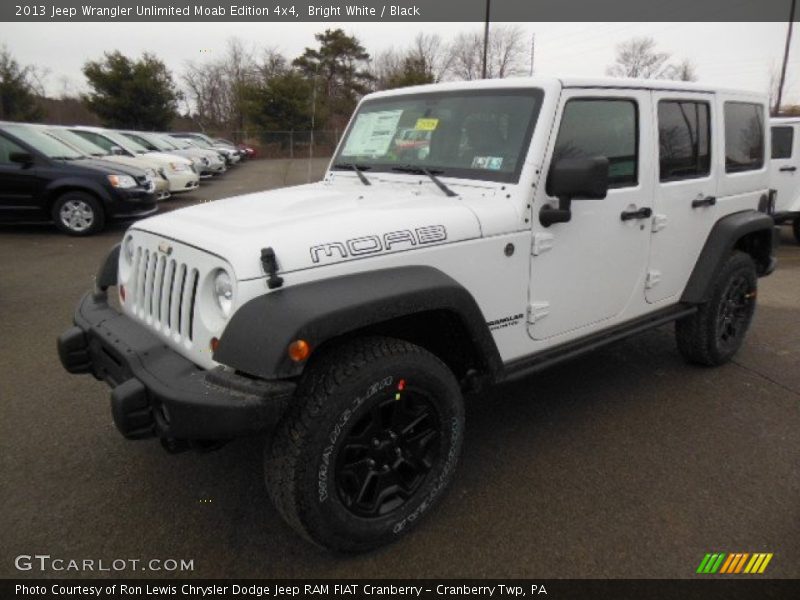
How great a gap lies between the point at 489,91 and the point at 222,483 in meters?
2.47

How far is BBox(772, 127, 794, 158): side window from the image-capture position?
28.6 feet

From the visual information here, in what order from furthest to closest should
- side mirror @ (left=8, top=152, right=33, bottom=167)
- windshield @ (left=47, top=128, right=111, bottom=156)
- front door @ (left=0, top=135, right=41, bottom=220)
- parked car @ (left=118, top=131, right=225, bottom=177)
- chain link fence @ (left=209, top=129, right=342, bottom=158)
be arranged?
chain link fence @ (left=209, top=129, right=342, bottom=158)
parked car @ (left=118, top=131, right=225, bottom=177)
windshield @ (left=47, top=128, right=111, bottom=156)
front door @ (left=0, top=135, right=41, bottom=220)
side mirror @ (left=8, top=152, right=33, bottom=167)

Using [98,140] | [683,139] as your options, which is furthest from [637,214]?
[98,140]

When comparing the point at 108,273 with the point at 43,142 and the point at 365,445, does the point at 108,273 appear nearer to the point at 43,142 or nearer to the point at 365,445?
the point at 365,445

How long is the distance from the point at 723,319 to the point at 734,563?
2316 millimetres

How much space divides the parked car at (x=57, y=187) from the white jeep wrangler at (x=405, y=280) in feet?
22.3

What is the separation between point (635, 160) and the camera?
3.24 meters

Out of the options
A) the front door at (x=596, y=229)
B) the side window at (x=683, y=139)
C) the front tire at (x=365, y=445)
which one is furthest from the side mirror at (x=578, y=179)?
the side window at (x=683, y=139)

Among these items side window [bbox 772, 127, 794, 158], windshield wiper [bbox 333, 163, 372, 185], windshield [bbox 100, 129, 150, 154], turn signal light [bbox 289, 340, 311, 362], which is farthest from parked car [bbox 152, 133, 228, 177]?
turn signal light [bbox 289, 340, 311, 362]

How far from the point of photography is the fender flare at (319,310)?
190cm

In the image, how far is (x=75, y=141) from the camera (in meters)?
10.8

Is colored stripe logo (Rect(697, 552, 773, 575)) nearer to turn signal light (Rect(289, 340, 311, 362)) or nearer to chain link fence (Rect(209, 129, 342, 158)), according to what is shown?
turn signal light (Rect(289, 340, 311, 362))

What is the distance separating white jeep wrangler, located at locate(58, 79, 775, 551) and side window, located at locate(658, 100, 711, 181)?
0.01 meters

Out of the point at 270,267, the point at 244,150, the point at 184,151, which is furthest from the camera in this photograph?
the point at 244,150
